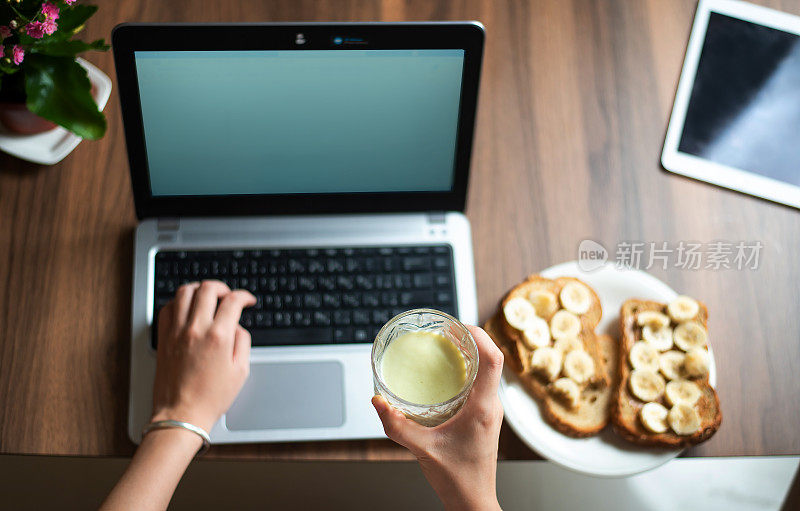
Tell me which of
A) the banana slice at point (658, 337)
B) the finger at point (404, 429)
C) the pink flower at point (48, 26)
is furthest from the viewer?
the banana slice at point (658, 337)

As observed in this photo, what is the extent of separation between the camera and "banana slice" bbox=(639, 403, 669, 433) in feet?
2.63

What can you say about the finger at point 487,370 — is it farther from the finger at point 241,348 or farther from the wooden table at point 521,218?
the finger at point 241,348

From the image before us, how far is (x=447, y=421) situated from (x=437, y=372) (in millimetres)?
50

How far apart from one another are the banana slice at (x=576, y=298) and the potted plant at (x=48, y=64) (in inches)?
23.5

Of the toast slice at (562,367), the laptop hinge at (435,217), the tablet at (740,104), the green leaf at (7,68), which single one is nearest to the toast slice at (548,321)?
the toast slice at (562,367)

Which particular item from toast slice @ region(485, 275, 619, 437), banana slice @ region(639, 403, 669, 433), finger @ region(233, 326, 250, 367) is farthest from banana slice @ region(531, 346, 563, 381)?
finger @ region(233, 326, 250, 367)

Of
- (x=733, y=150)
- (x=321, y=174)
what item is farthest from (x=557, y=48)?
(x=321, y=174)

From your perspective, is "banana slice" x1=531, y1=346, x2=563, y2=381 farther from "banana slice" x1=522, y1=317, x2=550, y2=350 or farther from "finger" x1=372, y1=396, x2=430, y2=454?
"finger" x1=372, y1=396, x2=430, y2=454

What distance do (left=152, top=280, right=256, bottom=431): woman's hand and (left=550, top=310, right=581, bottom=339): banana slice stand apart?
0.38 meters

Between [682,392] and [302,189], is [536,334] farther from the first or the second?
[302,189]

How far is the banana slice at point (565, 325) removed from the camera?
86 cm

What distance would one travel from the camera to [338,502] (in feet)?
4.57

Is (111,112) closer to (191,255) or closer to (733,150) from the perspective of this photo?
(191,255)

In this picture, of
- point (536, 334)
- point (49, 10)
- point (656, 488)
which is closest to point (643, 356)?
point (536, 334)
